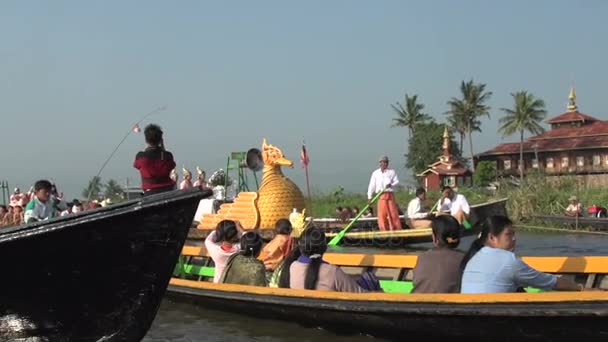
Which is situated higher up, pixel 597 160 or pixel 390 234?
pixel 597 160

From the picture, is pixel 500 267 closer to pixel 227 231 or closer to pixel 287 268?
pixel 287 268

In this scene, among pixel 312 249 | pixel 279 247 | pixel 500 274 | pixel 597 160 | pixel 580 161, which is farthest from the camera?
pixel 580 161

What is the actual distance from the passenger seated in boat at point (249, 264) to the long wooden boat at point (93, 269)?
6.94 ft

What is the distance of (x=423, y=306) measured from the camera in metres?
5.96

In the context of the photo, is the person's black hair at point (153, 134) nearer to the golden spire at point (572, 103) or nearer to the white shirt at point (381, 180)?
the white shirt at point (381, 180)

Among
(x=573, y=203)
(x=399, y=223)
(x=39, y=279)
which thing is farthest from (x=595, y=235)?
(x=39, y=279)

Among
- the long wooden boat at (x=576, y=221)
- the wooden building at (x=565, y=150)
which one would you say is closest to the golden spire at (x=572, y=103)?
the wooden building at (x=565, y=150)

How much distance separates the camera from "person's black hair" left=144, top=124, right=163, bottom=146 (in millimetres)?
6070

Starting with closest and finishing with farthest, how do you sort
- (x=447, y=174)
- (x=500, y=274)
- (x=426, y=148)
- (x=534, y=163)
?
(x=500, y=274) < (x=534, y=163) < (x=447, y=174) < (x=426, y=148)

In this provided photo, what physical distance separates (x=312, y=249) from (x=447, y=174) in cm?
4782

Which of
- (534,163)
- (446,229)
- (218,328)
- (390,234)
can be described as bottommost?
(218,328)

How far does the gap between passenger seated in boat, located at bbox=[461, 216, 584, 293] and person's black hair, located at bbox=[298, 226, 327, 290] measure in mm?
1569

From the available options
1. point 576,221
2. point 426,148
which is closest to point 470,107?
point 426,148

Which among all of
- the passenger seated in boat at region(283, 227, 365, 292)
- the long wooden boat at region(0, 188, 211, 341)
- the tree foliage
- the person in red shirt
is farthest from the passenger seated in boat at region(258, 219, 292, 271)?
the tree foliage
